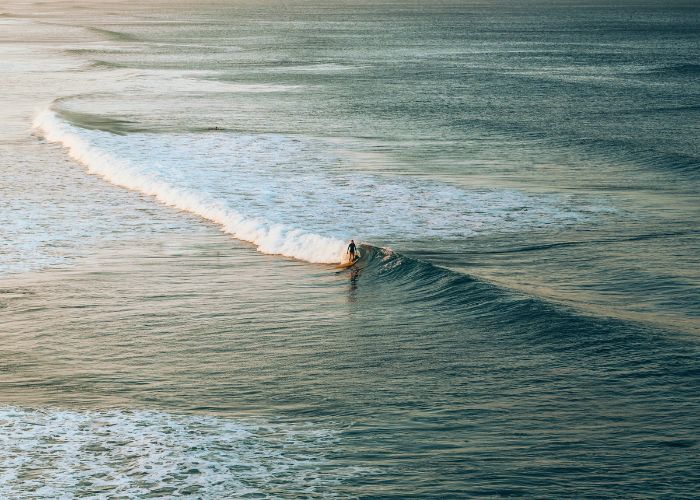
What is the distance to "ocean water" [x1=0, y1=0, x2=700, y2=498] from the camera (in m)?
12.9

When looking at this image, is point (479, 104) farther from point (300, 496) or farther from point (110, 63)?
point (300, 496)

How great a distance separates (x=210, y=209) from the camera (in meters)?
26.6

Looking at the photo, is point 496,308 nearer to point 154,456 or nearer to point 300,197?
point 154,456

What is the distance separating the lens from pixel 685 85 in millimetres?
61250

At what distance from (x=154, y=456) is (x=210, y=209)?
46.1ft

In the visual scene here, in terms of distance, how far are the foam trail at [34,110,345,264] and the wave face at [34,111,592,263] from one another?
0.10 ft

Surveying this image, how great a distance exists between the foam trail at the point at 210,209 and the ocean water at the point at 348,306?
0.09 meters

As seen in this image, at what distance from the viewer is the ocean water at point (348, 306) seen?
12875 mm

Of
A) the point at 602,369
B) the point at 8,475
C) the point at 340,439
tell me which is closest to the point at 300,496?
the point at 340,439

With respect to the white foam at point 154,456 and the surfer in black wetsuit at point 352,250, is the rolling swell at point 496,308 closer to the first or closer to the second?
the surfer in black wetsuit at point 352,250

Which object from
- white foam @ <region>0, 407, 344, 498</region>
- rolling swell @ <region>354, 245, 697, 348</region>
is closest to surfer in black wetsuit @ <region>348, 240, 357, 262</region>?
rolling swell @ <region>354, 245, 697, 348</region>

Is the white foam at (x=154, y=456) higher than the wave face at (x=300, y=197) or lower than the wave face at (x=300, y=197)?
lower

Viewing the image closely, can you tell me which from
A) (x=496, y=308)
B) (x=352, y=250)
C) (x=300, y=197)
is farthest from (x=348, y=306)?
(x=300, y=197)

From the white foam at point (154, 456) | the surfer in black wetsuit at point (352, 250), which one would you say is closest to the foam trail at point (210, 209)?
the surfer in black wetsuit at point (352, 250)
